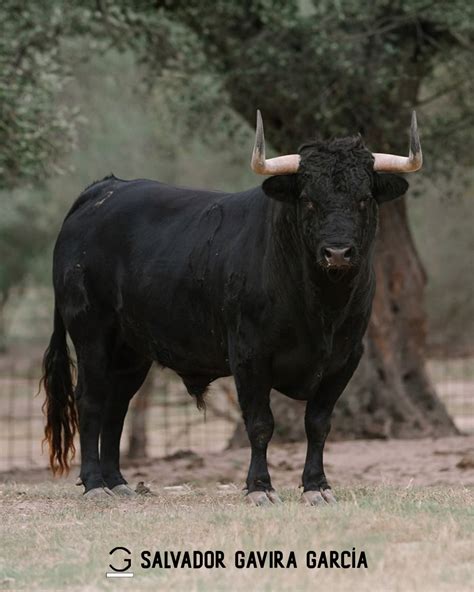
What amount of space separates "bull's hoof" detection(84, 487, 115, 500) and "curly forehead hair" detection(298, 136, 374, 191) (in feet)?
9.57

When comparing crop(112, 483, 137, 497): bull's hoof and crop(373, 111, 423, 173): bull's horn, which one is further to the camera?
crop(112, 483, 137, 497): bull's hoof

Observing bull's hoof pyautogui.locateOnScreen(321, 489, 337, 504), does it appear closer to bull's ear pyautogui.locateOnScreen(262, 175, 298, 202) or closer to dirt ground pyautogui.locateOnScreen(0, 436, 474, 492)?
bull's ear pyautogui.locateOnScreen(262, 175, 298, 202)

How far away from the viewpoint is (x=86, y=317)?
10.1m

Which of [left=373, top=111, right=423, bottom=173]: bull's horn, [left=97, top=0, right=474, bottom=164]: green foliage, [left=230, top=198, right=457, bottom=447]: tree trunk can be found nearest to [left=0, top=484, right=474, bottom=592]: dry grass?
[left=373, top=111, right=423, bottom=173]: bull's horn

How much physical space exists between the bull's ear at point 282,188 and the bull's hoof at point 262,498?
1912mm

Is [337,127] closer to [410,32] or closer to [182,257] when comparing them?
[410,32]

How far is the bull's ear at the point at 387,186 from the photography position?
8.44m

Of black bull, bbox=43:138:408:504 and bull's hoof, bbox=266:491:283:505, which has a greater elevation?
black bull, bbox=43:138:408:504

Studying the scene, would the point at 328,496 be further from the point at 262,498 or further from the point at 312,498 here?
the point at 262,498

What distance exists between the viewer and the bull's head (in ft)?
26.2

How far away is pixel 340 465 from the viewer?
588 inches

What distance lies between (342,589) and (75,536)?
2.02 metres

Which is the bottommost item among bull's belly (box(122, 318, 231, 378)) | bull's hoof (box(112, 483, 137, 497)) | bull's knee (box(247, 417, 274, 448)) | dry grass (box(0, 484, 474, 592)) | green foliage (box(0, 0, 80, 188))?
bull's hoof (box(112, 483, 137, 497))

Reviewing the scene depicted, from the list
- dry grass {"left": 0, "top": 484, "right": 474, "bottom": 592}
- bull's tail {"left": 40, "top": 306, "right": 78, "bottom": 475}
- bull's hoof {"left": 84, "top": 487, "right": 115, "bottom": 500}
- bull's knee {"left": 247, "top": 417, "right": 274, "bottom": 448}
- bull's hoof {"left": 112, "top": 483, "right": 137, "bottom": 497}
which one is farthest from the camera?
bull's tail {"left": 40, "top": 306, "right": 78, "bottom": 475}
